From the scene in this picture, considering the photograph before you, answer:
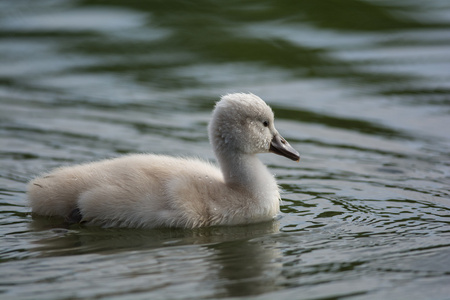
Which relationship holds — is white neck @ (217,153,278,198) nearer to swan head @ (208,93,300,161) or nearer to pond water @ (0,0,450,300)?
swan head @ (208,93,300,161)

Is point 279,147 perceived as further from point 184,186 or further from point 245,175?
point 184,186

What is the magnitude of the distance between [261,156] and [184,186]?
2.62 metres

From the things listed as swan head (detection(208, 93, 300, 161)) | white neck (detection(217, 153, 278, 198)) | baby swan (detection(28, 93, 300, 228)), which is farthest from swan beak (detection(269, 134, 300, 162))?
white neck (detection(217, 153, 278, 198))

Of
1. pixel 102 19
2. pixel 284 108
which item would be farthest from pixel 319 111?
pixel 102 19

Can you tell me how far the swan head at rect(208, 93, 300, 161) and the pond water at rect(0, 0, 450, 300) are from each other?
1.98 ft

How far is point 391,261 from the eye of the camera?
5016 mm

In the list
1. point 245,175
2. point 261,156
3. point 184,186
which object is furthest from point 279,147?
point 261,156

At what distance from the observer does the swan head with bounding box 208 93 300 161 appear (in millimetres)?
6129

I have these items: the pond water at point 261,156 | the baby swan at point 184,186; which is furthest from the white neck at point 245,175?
the pond water at point 261,156

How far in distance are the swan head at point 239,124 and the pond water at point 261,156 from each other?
60 centimetres

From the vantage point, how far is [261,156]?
27.2ft

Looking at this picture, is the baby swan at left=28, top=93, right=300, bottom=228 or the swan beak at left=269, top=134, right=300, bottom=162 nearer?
the baby swan at left=28, top=93, right=300, bottom=228

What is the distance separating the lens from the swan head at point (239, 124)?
20.1 ft

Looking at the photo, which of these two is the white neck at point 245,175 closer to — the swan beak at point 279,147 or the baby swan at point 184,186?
the baby swan at point 184,186
